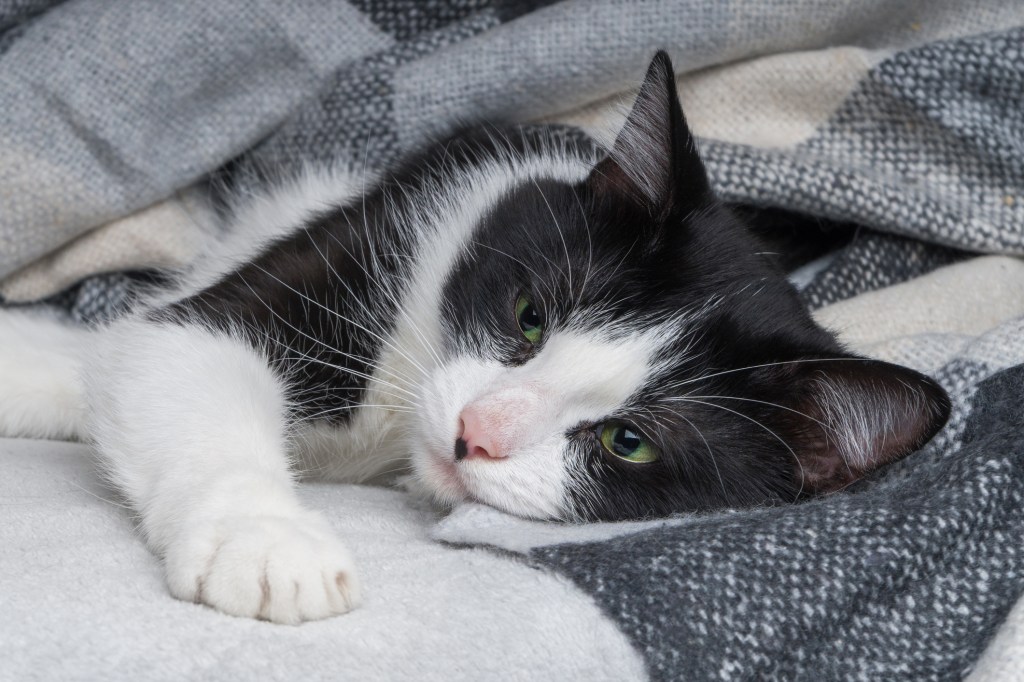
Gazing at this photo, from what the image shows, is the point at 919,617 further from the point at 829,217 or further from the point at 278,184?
the point at 278,184

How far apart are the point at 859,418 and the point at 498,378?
407 mm

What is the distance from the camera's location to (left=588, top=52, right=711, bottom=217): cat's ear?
1.20m

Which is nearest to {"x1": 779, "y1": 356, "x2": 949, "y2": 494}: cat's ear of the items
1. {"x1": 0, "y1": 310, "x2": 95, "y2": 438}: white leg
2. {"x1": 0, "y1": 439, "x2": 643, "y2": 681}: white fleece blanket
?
{"x1": 0, "y1": 439, "x2": 643, "y2": 681}: white fleece blanket

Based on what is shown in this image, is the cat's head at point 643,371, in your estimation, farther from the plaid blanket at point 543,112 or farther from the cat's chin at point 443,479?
the plaid blanket at point 543,112

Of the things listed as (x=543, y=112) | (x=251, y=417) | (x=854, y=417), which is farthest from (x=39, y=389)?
(x=854, y=417)

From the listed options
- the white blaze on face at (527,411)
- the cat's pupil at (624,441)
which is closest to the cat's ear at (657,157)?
the white blaze on face at (527,411)

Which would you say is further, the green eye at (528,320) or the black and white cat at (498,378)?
the green eye at (528,320)

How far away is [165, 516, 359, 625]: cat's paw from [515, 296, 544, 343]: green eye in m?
0.40

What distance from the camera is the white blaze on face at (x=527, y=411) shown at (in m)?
1.07

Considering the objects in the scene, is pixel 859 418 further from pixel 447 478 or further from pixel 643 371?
pixel 447 478

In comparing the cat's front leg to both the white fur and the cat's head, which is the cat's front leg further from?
the cat's head

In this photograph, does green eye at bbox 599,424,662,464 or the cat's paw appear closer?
the cat's paw

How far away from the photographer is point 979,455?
1.10 meters

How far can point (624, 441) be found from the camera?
1145 mm
